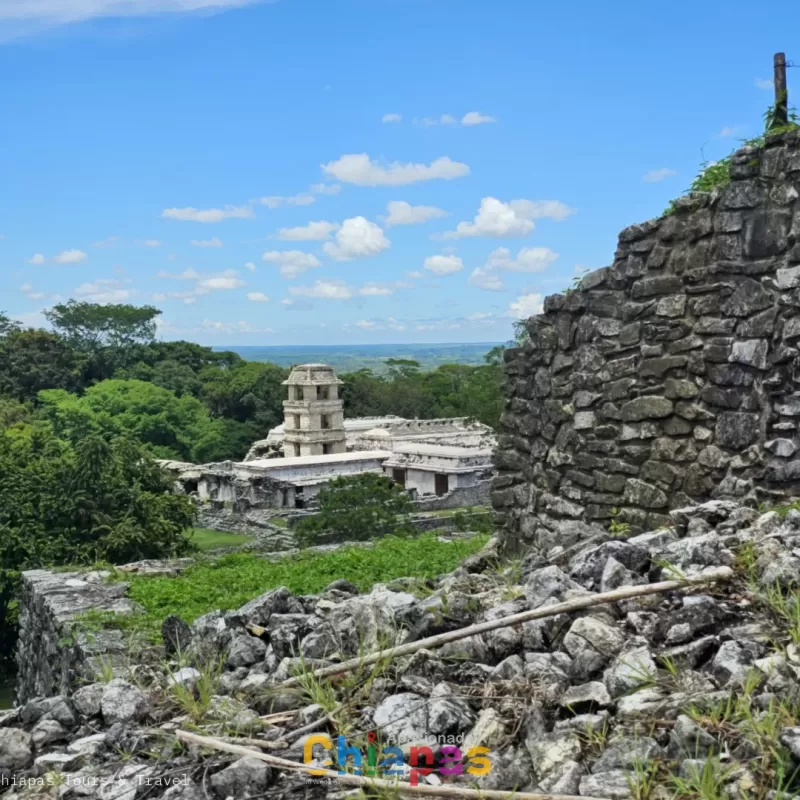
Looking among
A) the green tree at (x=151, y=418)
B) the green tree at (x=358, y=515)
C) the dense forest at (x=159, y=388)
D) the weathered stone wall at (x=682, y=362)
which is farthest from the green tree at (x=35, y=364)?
the weathered stone wall at (x=682, y=362)

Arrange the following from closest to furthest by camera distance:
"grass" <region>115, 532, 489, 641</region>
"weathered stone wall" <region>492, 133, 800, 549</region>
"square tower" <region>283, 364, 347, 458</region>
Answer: "weathered stone wall" <region>492, 133, 800, 549</region> < "grass" <region>115, 532, 489, 641</region> < "square tower" <region>283, 364, 347, 458</region>

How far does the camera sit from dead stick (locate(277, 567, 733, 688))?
144 inches

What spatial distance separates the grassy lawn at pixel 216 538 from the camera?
29.4 meters

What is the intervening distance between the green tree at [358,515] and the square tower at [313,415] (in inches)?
791

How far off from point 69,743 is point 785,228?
4284 millimetres

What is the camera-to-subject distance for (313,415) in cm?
4459

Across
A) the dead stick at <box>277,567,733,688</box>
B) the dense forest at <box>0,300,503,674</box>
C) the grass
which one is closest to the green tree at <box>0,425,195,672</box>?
the dense forest at <box>0,300,503,674</box>

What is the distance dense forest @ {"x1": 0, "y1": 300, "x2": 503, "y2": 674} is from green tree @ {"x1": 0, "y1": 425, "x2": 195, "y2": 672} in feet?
0.08

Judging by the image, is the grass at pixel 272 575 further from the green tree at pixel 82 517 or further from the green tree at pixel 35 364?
the green tree at pixel 35 364

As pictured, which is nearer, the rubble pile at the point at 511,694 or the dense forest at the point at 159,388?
the rubble pile at the point at 511,694

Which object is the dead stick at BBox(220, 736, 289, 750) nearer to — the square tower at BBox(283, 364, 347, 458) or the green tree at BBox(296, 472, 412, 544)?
the green tree at BBox(296, 472, 412, 544)

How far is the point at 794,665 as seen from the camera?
302cm

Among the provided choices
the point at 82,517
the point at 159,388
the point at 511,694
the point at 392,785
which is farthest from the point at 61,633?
the point at 159,388

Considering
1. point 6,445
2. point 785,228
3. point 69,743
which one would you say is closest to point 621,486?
point 785,228
